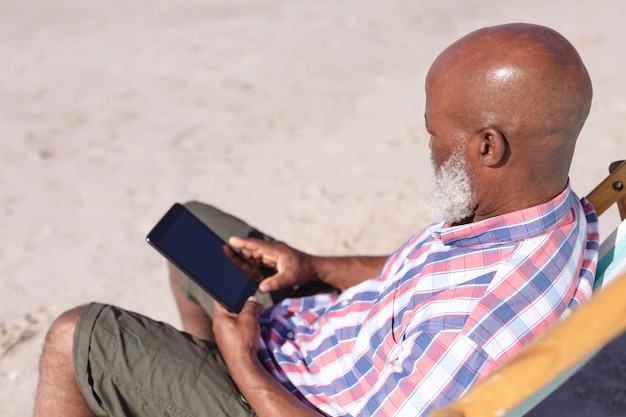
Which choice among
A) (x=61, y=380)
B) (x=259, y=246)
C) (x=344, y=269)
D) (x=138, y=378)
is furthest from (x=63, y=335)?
(x=344, y=269)

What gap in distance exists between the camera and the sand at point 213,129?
4.22 meters

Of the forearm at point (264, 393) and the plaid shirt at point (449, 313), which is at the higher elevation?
the plaid shirt at point (449, 313)

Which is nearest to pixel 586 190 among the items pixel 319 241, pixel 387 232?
pixel 387 232

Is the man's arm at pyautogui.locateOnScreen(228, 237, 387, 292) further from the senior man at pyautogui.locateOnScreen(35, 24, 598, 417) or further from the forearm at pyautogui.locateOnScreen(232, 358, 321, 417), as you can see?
the forearm at pyautogui.locateOnScreen(232, 358, 321, 417)

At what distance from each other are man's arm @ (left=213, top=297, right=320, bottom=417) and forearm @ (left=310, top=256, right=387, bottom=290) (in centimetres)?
35

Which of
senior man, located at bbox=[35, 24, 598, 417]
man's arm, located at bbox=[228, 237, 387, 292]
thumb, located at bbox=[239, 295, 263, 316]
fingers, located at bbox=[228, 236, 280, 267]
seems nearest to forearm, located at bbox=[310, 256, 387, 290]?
man's arm, located at bbox=[228, 237, 387, 292]

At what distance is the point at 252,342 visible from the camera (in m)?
2.43

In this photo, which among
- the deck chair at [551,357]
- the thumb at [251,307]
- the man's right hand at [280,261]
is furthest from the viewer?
the man's right hand at [280,261]

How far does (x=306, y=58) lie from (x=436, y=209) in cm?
438

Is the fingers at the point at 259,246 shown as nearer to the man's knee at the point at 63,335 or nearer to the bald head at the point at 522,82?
the man's knee at the point at 63,335

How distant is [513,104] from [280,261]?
113 centimetres

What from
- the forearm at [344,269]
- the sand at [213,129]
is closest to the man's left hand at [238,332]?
the forearm at [344,269]

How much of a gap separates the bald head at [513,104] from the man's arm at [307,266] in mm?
812

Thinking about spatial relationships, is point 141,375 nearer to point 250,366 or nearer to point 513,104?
point 250,366
